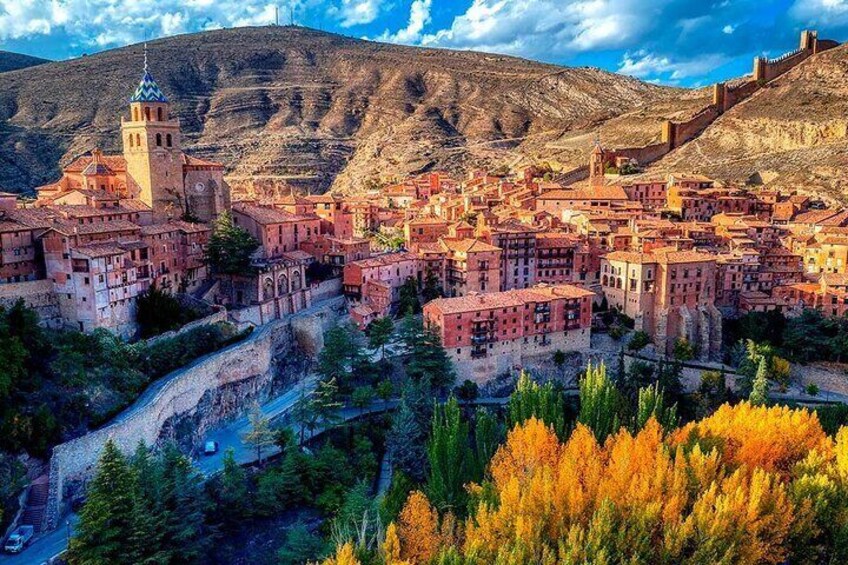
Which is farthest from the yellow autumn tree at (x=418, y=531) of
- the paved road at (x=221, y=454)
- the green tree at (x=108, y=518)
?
the green tree at (x=108, y=518)

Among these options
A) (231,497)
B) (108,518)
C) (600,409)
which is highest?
(108,518)

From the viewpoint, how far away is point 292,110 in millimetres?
90312

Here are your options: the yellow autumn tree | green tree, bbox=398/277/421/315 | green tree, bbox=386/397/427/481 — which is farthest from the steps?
green tree, bbox=398/277/421/315

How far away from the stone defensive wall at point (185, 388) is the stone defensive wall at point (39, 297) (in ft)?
14.4

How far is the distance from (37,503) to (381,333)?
14813 millimetres

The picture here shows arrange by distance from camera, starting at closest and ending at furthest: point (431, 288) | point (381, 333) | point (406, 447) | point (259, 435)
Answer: point (259, 435)
point (406, 447)
point (381, 333)
point (431, 288)

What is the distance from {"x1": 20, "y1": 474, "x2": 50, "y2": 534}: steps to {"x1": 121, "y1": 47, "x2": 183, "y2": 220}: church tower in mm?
15232

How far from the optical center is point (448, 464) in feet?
81.1

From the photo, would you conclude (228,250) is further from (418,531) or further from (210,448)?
(418,531)

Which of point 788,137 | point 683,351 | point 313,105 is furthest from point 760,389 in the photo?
point 313,105

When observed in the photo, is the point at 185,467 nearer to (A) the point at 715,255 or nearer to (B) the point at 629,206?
(A) the point at 715,255

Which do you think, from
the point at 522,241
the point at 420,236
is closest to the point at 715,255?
the point at 522,241

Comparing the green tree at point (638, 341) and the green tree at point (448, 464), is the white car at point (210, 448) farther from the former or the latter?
the green tree at point (638, 341)

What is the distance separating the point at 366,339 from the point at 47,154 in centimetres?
4860
